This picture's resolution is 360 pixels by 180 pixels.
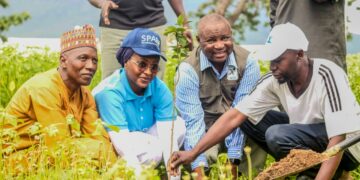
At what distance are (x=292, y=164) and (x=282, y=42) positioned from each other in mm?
899

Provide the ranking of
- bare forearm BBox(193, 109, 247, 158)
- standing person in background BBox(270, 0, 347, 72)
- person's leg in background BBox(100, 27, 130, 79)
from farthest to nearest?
person's leg in background BBox(100, 27, 130, 79) < standing person in background BBox(270, 0, 347, 72) < bare forearm BBox(193, 109, 247, 158)

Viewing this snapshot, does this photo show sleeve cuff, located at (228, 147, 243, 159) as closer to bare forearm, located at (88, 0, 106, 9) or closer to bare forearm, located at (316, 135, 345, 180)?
bare forearm, located at (316, 135, 345, 180)

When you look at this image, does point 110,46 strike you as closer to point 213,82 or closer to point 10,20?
point 213,82

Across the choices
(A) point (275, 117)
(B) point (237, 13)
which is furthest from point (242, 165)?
(B) point (237, 13)

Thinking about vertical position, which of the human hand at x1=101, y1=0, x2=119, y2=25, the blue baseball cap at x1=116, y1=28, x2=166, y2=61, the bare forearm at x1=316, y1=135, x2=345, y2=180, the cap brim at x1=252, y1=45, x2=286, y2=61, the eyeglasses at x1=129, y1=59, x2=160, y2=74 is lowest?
the bare forearm at x1=316, y1=135, x2=345, y2=180

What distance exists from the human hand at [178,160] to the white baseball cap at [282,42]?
0.71m

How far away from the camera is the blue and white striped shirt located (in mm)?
5809

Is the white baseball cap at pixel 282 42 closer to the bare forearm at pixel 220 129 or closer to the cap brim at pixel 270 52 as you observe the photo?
the cap brim at pixel 270 52

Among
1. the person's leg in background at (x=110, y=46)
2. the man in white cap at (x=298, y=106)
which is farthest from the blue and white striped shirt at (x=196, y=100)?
the person's leg in background at (x=110, y=46)

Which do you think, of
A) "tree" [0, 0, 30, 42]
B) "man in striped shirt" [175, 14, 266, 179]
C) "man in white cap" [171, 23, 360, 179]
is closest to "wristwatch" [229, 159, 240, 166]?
"man in striped shirt" [175, 14, 266, 179]

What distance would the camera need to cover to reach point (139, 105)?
18.6ft

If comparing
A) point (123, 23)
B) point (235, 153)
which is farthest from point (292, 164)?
point (123, 23)

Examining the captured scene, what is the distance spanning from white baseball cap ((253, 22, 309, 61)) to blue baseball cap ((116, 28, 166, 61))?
642mm

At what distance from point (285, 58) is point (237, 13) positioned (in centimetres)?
977
